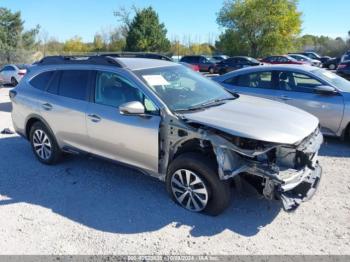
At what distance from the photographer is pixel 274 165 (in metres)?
3.56

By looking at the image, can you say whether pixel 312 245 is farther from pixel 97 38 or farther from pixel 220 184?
pixel 97 38


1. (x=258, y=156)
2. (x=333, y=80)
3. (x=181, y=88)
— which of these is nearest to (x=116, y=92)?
(x=181, y=88)

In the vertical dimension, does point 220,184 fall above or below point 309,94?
below

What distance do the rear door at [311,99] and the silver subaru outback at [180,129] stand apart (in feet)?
6.82

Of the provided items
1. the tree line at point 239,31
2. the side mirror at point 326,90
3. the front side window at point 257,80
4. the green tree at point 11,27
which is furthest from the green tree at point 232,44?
the side mirror at point 326,90

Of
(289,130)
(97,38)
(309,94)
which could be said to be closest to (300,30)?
(97,38)

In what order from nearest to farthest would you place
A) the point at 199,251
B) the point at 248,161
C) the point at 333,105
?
the point at 199,251 → the point at 248,161 → the point at 333,105

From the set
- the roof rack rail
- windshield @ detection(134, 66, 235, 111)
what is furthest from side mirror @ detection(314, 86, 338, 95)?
the roof rack rail

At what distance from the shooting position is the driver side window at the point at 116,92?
4.22 m

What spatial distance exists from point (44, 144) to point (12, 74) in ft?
51.5

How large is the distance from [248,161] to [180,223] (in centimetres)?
102

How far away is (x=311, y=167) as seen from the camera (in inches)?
154

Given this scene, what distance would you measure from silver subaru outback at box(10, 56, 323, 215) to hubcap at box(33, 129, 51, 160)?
0.07m

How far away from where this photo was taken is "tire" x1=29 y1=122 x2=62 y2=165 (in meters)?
5.43
